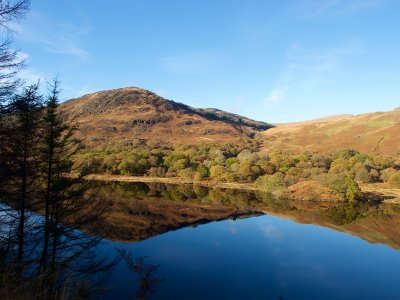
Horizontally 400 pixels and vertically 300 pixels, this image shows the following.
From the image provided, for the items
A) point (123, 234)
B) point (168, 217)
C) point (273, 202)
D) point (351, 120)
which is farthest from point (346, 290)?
point (351, 120)

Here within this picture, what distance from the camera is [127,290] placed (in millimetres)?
22438

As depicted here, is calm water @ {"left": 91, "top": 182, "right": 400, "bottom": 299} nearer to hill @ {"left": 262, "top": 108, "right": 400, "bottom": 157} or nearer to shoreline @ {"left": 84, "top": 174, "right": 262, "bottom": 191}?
shoreline @ {"left": 84, "top": 174, "right": 262, "bottom": 191}

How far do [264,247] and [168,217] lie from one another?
55.0 feet

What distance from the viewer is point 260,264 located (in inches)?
1193

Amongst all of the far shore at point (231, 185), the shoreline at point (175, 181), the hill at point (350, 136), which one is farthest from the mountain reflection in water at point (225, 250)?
the hill at point (350, 136)

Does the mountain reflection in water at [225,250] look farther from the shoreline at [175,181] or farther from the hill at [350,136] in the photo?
the hill at [350,136]

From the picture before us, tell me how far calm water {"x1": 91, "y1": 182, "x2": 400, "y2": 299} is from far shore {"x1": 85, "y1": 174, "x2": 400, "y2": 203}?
3207cm

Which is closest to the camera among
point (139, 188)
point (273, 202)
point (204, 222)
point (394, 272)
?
point (394, 272)

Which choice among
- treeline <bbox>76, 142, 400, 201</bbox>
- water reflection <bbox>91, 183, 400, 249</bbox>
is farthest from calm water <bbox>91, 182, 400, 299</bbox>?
treeline <bbox>76, 142, 400, 201</bbox>

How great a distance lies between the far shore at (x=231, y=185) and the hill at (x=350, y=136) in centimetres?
4692

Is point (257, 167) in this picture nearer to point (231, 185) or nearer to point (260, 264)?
point (231, 185)

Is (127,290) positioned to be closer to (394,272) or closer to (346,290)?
(346,290)

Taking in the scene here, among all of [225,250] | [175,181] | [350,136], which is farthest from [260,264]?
[350,136]

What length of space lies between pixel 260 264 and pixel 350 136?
482 feet
